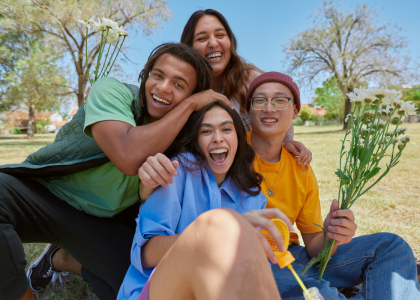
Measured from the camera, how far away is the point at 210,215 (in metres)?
1.07

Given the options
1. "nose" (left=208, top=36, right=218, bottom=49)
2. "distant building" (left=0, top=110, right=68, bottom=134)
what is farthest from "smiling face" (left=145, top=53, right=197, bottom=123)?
"distant building" (left=0, top=110, right=68, bottom=134)

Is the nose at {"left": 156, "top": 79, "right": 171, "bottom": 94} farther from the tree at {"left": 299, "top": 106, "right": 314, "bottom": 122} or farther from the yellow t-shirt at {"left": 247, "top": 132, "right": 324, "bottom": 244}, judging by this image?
the tree at {"left": 299, "top": 106, "right": 314, "bottom": 122}

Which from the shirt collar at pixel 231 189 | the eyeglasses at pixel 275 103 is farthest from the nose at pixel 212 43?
the shirt collar at pixel 231 189

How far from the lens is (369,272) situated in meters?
1.99

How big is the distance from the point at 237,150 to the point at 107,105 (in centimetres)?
92

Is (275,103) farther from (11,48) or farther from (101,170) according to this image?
(11,48)

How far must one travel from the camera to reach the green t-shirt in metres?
1.86

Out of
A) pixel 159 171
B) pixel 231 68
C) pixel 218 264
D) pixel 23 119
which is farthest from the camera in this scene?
pixel 23 119

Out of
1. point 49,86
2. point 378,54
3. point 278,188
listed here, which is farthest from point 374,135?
point 378,54

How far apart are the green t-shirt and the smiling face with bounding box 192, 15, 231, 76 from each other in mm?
1202

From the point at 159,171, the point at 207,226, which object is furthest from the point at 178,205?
the point at 207,226

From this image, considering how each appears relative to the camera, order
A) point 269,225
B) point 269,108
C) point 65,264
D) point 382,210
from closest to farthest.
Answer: point 269,225 < point 269,108 < point 65,264 < point 382,210

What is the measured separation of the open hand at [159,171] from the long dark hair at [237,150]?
0.39 metres

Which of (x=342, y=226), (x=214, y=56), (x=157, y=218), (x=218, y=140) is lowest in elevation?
(x=342, y=226)
